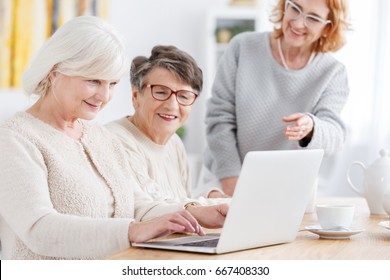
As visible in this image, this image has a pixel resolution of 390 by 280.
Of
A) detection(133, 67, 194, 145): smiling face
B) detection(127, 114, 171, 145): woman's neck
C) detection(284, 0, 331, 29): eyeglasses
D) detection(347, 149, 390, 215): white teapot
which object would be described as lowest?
detection(347, 149, 390, 215): white teapot

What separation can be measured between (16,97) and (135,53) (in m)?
1.40

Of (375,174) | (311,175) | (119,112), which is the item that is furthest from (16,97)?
(311,175)

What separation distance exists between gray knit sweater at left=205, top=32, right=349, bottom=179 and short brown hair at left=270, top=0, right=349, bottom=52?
44mm

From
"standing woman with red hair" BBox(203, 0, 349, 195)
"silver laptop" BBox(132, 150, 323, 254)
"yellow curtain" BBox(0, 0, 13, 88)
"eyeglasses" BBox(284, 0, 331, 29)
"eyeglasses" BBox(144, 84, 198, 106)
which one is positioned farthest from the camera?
"yellow curtain" BBox(0, 0, 13, 88)

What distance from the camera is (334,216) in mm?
1632

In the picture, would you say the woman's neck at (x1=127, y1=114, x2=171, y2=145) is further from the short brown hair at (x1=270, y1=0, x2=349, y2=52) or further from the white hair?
the short brown hair at (x1=270, y1=0, x2=349, y2=52)

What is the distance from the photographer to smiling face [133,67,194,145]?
2084mm

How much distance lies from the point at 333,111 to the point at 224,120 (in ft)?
1.29

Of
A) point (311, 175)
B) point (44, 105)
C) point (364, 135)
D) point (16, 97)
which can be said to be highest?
point (44, 105)

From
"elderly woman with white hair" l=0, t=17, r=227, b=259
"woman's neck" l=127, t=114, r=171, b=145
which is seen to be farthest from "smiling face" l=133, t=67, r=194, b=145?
"elderly woman with white hair" l=0, t=17, r=227, b=259

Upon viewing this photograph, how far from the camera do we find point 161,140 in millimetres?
2148

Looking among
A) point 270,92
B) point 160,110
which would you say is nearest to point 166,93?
point 160,110
